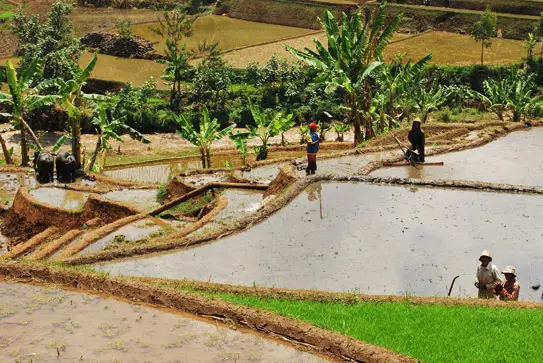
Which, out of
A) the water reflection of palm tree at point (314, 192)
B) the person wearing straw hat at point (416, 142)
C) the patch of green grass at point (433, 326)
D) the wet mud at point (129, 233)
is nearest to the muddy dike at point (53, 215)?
the wet mud at point (129, 233)

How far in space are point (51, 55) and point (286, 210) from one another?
21.9 metres

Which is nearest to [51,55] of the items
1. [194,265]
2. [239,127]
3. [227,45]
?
[239,127]

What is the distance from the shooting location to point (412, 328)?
910 cm

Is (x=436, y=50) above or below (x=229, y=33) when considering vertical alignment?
below

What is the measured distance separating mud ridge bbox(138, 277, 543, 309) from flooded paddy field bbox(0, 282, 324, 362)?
3.18 ft

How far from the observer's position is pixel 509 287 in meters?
10.4

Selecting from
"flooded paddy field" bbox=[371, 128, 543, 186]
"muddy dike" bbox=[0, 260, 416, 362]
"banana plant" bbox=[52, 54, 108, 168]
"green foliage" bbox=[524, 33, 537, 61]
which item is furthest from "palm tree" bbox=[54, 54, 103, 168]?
"green foliage" bbox=[524, 33, 537, 61]

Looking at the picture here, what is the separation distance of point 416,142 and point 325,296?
7.94 m

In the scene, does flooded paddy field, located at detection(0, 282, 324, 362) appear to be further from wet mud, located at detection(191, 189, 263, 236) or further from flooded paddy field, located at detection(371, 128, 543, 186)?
flooded paddy field, located at detection(371, 128, 543, 186)

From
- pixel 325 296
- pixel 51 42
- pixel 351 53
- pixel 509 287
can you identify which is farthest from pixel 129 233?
pixel 51 42

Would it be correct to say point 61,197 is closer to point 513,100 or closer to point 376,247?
point 376,247

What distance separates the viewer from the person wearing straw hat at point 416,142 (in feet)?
56.2

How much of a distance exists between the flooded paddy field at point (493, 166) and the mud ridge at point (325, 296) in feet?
22.6

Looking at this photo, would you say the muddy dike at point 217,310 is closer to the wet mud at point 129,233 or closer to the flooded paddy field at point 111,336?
the flooded paddy field at point 111,336
